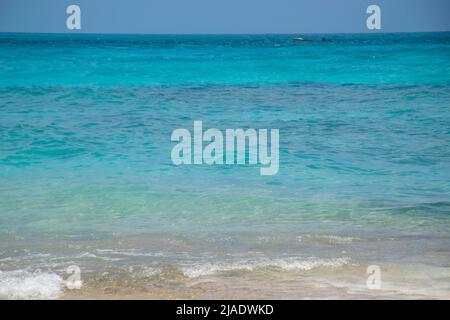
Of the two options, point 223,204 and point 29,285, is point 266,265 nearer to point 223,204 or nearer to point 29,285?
point 29,285

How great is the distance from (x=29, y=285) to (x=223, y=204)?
2815 mm

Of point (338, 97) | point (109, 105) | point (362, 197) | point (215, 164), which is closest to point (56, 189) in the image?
point (215, 164)

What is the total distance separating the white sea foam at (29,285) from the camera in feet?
13.7

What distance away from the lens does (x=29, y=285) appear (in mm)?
4336

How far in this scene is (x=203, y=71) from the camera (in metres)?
25.5

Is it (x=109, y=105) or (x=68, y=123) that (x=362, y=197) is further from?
(x=109, y=105)

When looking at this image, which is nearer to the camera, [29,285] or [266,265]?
[29,285]

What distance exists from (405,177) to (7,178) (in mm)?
5054

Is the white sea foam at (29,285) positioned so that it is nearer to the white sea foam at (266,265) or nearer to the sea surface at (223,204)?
the sea surface at (223,204)

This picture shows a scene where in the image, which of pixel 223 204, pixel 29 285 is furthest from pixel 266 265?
pixel 223 204

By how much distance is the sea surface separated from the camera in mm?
4516

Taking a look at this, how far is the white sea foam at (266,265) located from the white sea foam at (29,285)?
3.10ft

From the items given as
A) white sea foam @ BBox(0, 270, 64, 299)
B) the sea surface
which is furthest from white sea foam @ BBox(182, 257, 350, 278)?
white sea foam @ BBox(0, 270, 64, 299)

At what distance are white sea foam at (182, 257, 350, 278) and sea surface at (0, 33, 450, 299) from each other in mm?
16
